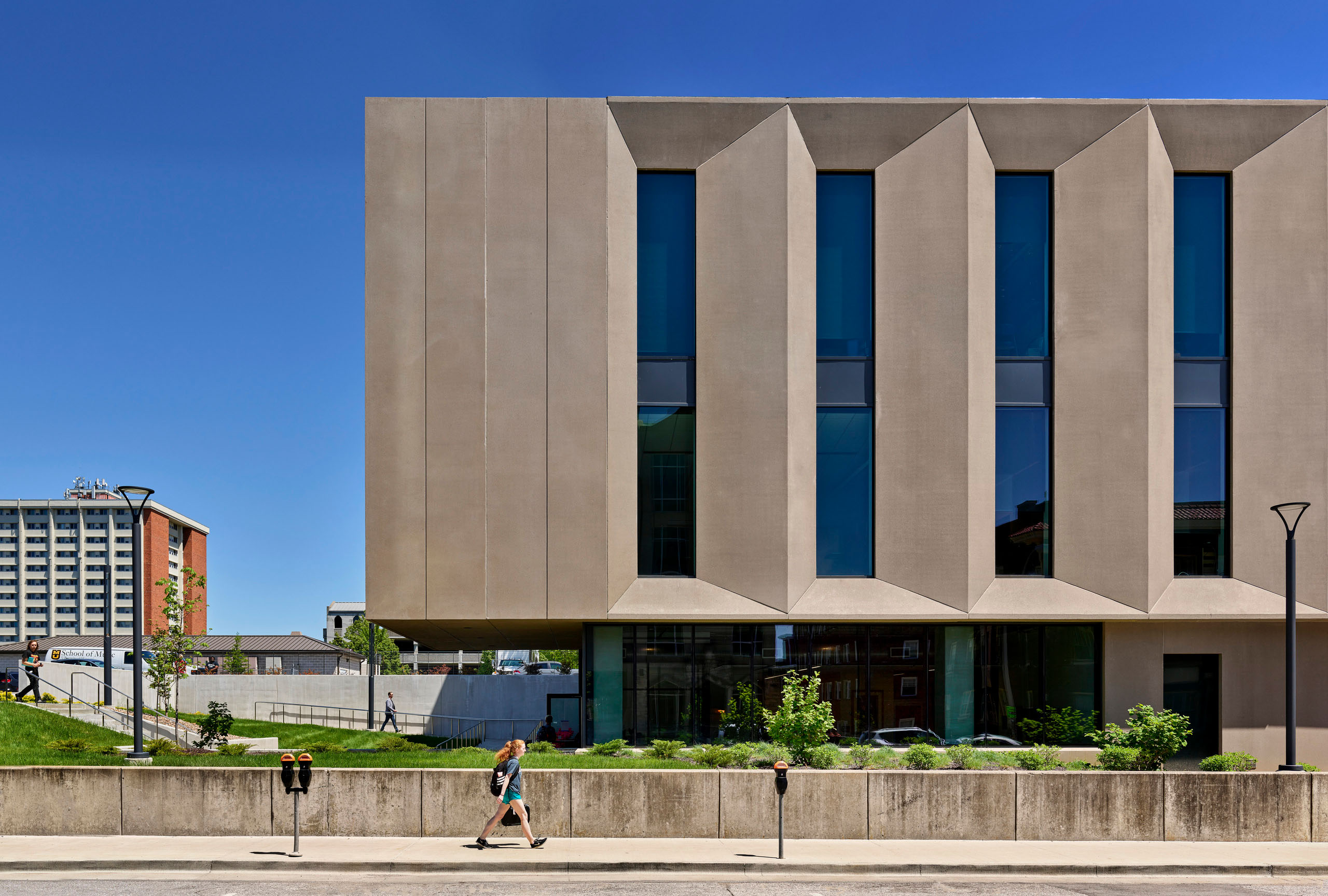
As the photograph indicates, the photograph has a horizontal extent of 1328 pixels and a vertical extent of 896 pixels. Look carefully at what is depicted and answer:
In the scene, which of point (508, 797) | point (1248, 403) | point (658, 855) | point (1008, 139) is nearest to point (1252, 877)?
point (658, 855)

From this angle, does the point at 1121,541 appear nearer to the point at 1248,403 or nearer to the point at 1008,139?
the point at 1248,403

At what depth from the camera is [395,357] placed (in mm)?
20969

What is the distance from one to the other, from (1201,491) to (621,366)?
1392 cm

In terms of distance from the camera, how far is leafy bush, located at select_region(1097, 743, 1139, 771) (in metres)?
16.5

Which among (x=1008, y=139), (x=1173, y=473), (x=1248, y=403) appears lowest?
(x=1173, y=473)

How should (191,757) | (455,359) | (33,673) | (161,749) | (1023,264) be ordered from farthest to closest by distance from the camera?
(33,673) → (1023,264) → (455,359) → (161,749) → (191,757)

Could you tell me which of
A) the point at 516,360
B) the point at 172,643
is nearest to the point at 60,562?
the point at 172,643

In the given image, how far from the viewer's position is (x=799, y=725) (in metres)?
16.7

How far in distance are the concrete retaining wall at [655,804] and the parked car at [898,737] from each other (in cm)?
726

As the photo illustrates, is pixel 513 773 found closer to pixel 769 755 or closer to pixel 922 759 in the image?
pixel 769 755

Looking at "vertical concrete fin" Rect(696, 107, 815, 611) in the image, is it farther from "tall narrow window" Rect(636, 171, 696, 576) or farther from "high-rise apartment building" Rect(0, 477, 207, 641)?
"high-rise apartment building" Rect(0, 477, 207, 641)

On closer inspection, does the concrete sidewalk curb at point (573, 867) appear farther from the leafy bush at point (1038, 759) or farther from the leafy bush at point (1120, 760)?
the leafy bush at point (1038, 759)

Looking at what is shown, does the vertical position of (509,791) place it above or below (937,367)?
below

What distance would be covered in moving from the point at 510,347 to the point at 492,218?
2.99 m
